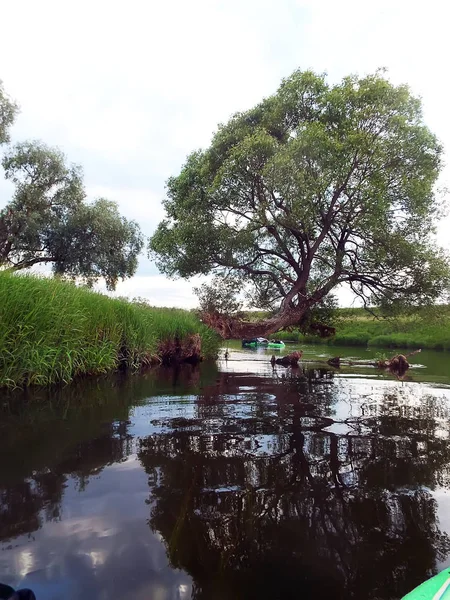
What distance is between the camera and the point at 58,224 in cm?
3028

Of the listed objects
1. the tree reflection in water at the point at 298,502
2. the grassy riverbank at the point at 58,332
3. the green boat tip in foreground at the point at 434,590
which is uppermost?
the grassy riverbank at the point at 58,332

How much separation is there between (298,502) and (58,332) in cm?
656

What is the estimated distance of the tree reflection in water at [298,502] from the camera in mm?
1928

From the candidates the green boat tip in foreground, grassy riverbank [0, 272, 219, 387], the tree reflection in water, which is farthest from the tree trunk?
the green boat tip in foreground

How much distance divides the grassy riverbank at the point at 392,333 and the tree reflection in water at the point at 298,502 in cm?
1305

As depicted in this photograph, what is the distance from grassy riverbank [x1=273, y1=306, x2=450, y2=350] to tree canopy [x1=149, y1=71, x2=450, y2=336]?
1.27m

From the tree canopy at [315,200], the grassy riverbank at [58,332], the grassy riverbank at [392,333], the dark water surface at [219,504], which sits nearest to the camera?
the dark water surface at [219,504]

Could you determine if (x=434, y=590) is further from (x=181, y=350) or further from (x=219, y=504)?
(x=181, y=350)

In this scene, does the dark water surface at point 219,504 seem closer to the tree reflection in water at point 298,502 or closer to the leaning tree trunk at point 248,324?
the tree reflection in water at point 298,502

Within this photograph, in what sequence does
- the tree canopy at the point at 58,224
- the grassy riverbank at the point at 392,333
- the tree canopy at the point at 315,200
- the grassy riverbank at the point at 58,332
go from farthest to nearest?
the tree canopy at the point at 58,224
the grassy riverbank at the point at 392,333
the tree canopy at the point at 315,200
the grassy riverbank at the point at 58,332

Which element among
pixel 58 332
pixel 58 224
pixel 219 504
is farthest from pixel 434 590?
pixel 58 224

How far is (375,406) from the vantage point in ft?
21.1

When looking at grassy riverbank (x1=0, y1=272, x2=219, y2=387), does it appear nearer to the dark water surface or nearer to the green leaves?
the dark water surface

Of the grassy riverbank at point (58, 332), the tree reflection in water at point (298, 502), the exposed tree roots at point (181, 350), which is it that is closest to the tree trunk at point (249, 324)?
the exposed tree roots at point (181, 350)
